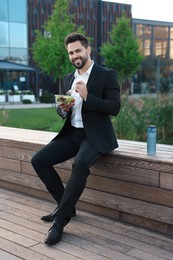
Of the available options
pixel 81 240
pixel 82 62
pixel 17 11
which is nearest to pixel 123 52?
pixel 17 11

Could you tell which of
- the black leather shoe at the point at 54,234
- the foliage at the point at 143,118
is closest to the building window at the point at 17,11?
the foliage at the point at 143,118

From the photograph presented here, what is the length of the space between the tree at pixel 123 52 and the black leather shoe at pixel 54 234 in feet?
71.2

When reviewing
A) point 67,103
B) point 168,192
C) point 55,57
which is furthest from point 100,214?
point 55,57

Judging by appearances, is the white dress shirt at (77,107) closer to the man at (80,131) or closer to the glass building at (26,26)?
the man at (80,131)

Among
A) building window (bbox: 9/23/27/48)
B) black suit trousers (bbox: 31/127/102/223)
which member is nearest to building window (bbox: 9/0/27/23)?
building window (bbox: 9/23/27/48)

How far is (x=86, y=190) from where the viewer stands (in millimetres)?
3553

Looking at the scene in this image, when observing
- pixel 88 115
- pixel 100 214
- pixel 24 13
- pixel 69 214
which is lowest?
pixel 100 214

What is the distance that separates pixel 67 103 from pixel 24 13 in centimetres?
2513

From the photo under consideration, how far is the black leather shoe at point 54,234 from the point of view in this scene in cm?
286

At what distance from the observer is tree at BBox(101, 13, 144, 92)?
79.6 feet

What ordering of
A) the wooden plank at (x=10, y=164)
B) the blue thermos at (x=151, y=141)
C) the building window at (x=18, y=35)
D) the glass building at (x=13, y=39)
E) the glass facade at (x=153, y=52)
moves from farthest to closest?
the glass facade at (x=153, y=52), the building window at (x=18, y=35), the glass building at (x=13, y=39), the wooden plank at (x=10, y=164), the blue thermos at (x=151, y=141)

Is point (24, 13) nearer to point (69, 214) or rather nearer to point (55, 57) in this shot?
point (55, 57)

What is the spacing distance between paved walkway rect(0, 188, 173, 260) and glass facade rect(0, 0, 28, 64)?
2316cm

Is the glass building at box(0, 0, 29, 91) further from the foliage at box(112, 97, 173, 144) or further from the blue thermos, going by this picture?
the blue thermos
